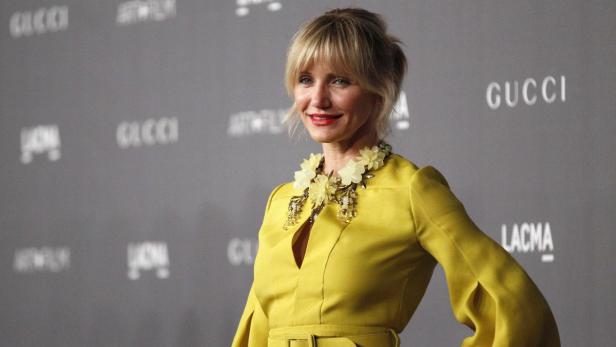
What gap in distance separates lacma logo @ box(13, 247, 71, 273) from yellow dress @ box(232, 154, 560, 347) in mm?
2352

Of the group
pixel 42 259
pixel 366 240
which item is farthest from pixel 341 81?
pixel 42 259

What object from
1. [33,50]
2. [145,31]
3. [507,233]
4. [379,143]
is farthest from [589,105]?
[33,50]

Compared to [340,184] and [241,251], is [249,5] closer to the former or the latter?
A: [241,251]

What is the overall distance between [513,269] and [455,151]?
54.2 inches

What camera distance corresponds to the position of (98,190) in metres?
3.85

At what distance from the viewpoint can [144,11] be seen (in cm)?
377

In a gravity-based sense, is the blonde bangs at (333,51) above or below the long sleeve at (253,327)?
above

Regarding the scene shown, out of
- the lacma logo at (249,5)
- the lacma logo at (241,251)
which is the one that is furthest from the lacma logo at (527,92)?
the lacma logo at (241,251)

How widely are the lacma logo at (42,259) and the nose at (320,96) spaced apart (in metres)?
2.46

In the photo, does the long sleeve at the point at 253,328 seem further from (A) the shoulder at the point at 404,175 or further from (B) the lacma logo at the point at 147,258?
(B) the lacma logo at the point at 147,258

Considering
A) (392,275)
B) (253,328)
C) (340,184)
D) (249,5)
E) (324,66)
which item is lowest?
(253,328)

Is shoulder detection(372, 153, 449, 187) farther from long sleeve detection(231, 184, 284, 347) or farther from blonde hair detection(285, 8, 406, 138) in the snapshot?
long sleeve detection(231, 184, 284, 347)

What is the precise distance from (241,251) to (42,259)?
103 centimetres

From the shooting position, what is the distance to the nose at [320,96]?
167cm
